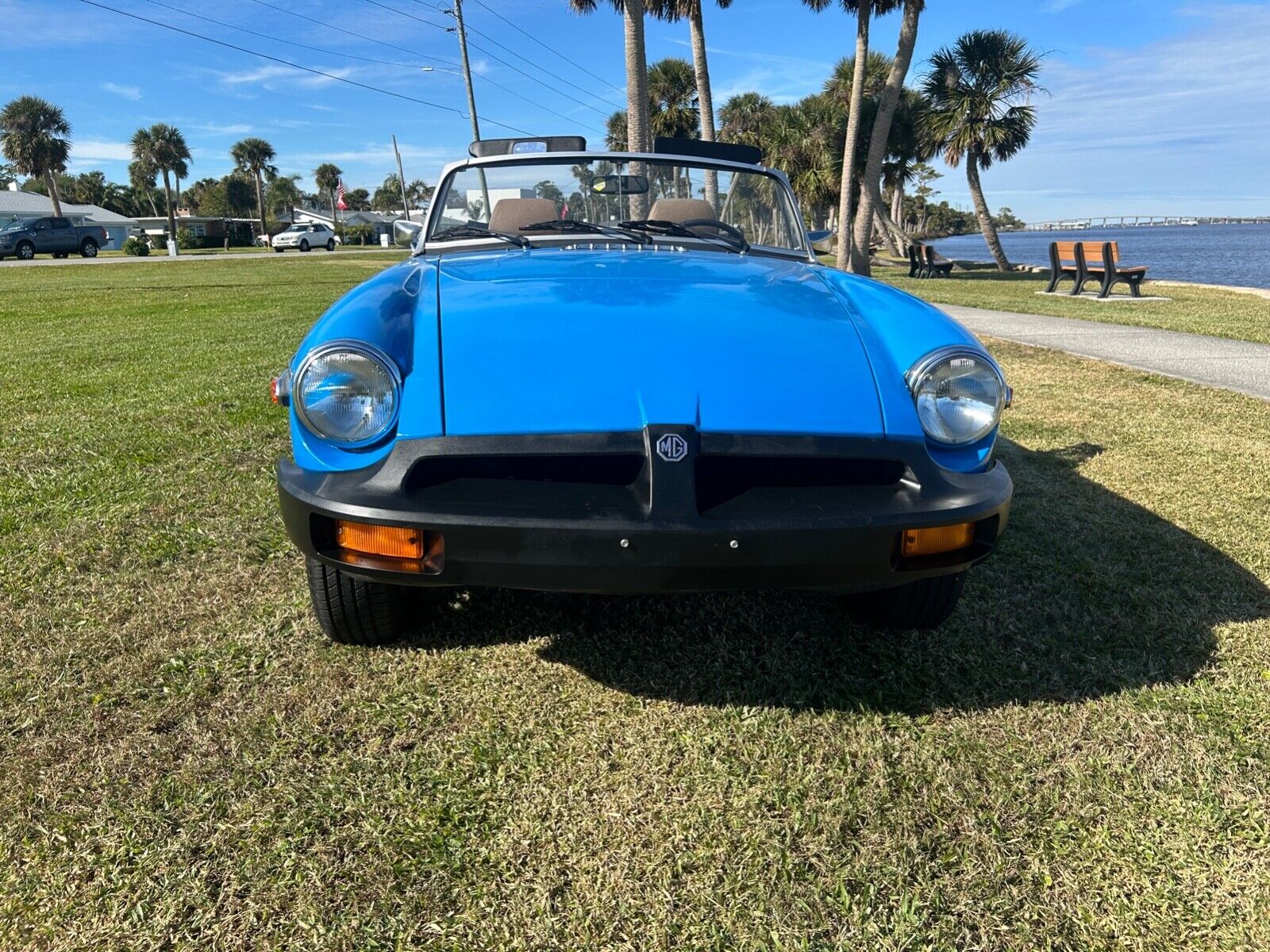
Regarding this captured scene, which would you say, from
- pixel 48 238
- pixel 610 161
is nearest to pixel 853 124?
pixel 610 161

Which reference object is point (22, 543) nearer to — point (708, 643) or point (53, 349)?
point (708, 643)

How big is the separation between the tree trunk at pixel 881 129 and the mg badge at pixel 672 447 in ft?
59.1

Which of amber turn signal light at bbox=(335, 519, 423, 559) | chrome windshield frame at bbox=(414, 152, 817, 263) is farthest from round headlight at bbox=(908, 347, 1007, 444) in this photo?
chrome windshield frame at bbox=(414, 152, 817, 263)

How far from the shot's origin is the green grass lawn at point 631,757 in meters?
1.47

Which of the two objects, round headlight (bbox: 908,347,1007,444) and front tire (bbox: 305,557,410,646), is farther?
front tire (bbox: 305,557,410,646)

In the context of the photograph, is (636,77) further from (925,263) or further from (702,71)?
(925,263)

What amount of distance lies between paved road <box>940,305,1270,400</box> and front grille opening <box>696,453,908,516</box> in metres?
Answer: 5.06

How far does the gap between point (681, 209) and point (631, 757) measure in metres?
2.41

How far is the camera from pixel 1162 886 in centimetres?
154

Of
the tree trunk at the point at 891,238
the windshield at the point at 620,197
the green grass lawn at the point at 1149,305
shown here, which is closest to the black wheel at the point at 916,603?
the windshield at the point at 620,197

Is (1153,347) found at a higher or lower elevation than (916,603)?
higher

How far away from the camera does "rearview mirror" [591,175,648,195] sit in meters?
3.55

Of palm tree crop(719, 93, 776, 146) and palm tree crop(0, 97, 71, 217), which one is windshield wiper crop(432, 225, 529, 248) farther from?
palm tree crop(0, 97, 71, 217)

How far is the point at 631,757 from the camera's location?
74.4 inches
